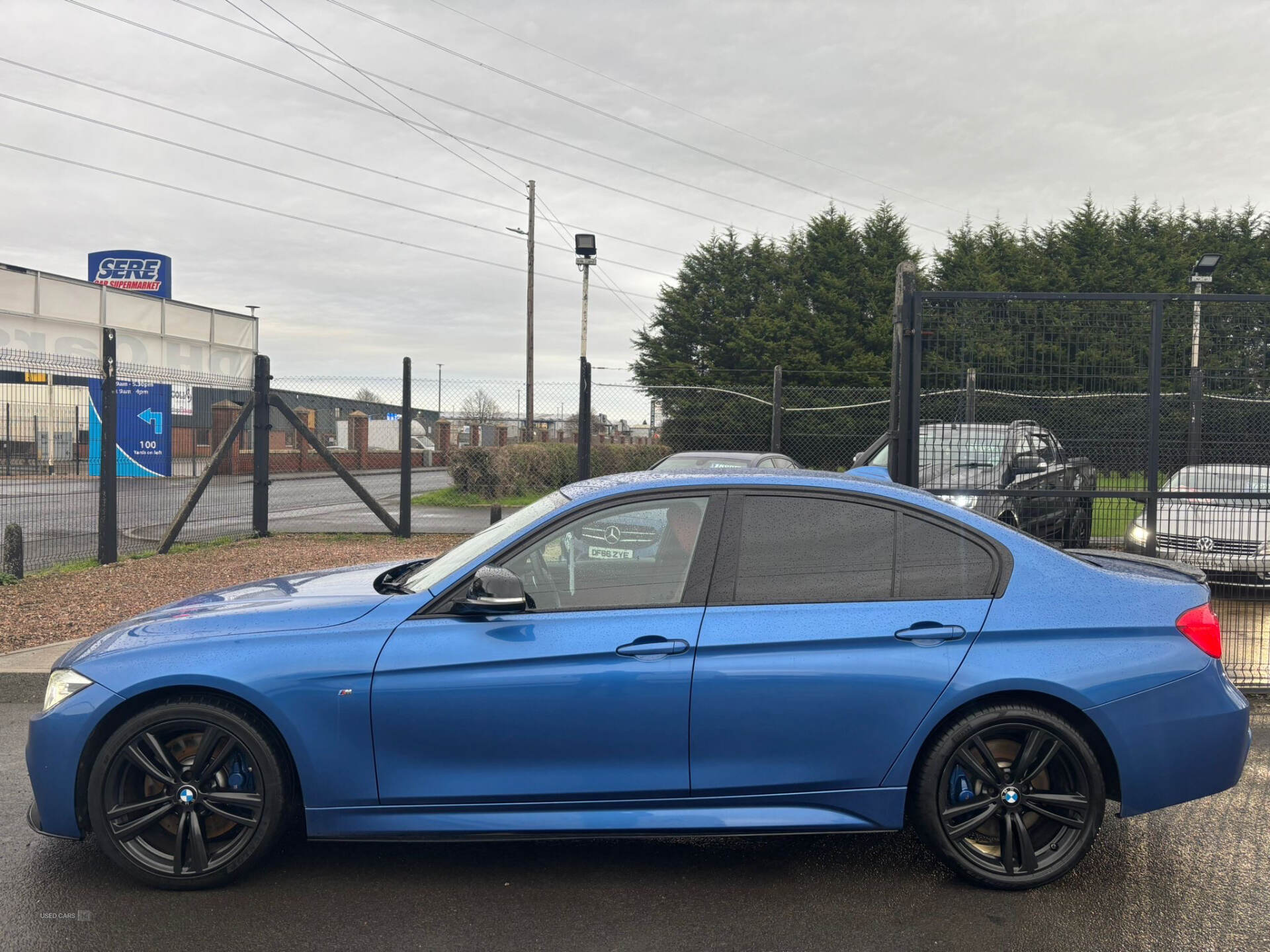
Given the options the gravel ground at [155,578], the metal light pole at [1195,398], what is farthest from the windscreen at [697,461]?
the metal light pole at [1195,398]

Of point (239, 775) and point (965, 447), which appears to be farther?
point (965, 447)

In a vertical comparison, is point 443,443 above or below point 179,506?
above

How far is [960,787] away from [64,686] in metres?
3.31

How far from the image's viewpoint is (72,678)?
3.66 meters

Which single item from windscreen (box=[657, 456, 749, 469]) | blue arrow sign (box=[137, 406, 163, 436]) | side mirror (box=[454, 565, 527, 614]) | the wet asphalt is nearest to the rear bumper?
the wet asphalt

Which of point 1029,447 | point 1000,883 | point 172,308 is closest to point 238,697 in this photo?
point 1000,883

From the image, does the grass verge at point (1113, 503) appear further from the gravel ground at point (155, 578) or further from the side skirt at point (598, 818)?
the gravel ground at point (155, 578)

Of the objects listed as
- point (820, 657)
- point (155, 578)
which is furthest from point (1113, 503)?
point (155, 578)

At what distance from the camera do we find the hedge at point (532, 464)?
623 inches

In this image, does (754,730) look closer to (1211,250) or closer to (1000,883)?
(1000,883)

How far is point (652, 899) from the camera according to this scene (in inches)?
142

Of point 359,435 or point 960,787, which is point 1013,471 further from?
point 359,435

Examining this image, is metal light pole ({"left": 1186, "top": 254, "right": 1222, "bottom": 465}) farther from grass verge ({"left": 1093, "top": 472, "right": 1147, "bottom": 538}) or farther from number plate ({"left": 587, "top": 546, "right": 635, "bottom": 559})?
number plate ({"left": 587, "top": 546, "right": 635, "bottom": 559})

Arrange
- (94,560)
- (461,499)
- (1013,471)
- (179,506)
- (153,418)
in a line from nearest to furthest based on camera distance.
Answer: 1. (1013,471)
2. (94,560)
3. (179,506)
4. (153,418)
5. (461,499)
